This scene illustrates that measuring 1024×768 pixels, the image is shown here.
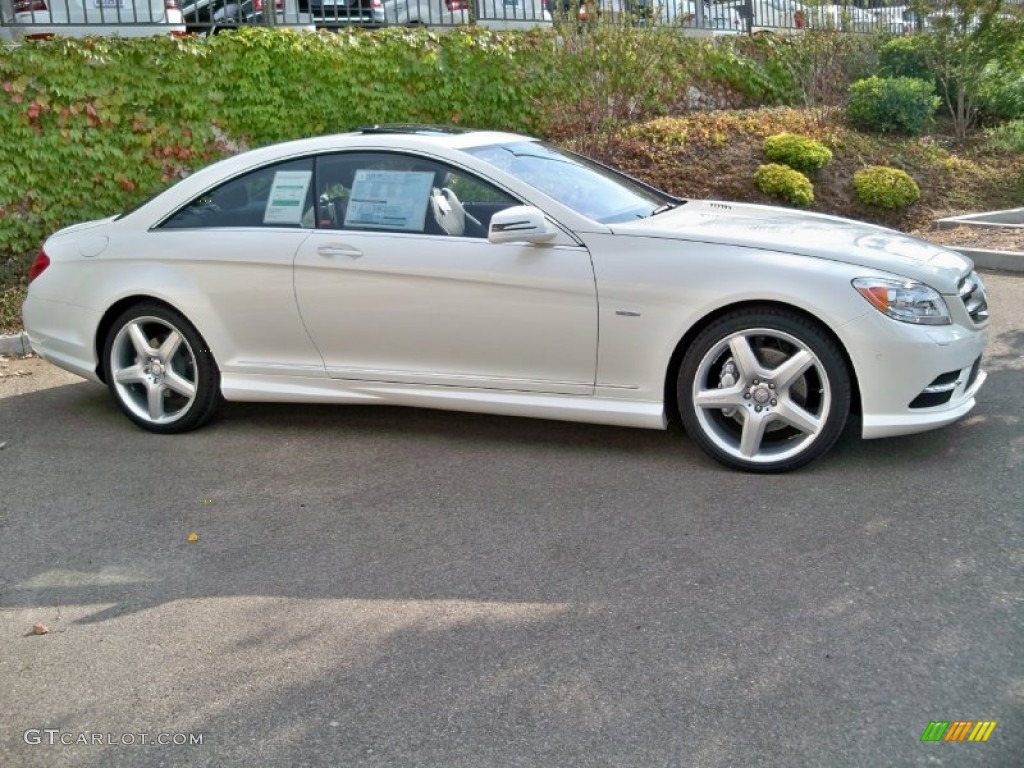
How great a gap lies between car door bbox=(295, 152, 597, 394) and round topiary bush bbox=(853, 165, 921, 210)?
7053 millimetres

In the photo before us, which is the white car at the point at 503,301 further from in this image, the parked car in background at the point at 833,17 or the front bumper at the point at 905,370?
the parked car in background at the point at 833,17

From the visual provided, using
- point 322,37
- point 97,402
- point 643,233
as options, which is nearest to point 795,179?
point 322,37

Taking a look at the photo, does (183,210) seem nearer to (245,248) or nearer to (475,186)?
(245,248)

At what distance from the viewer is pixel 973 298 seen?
5207mm

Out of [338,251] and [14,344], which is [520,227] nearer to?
[338,251]

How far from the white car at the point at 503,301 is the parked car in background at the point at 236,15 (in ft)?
16.4

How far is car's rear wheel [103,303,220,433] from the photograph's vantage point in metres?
6.08

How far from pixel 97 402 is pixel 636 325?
3610 millimetres

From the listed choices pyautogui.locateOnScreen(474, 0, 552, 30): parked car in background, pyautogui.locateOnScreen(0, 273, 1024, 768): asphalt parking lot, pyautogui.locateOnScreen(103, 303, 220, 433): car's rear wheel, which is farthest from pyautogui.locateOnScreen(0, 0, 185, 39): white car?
pyautogui.locateOnScreen(0, 273, 1024, 768): asphalt parking lot

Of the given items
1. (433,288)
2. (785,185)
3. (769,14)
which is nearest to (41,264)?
(433,288)

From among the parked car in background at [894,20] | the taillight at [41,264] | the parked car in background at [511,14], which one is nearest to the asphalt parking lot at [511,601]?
the taillight at [41,264]

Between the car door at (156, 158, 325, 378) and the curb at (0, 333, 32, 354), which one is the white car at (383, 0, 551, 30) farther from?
the car door at (156, 158, 325, 378)

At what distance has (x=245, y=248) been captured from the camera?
19.3 ft

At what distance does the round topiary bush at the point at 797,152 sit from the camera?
11703 mm
